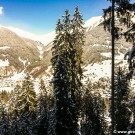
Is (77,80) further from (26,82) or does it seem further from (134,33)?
(134,33)

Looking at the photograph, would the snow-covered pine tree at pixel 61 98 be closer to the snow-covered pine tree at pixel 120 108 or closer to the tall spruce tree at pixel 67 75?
the tall spruce tree at pixel 67 75

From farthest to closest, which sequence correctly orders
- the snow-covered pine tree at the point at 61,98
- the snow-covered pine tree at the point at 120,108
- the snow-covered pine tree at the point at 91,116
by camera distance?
1. the snow-covered pine tree at the point at 91,116
2. the snow-covered pine tree at the point at 120,108
3. the snow-covered pine tree at the point at 61,98

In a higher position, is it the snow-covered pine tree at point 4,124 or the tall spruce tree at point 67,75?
the tall spruce tree at point 67,75

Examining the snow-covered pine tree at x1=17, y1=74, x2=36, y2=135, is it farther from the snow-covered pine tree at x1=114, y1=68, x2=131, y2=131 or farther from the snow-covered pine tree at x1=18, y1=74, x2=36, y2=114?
the snow-covered pine tree at x1=114, y1=68, x2=131, y2=131

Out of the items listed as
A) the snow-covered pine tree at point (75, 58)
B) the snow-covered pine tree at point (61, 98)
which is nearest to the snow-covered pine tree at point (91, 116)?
the snow-covered pine tree at point (75, 58)

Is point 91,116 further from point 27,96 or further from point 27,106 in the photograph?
point 27,96

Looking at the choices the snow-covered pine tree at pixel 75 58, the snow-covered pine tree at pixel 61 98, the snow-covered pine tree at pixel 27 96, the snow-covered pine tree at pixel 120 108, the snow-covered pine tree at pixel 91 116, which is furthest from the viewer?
the snow-covered pine tree at pixel 91 116

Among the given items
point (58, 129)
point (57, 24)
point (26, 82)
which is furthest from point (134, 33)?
point (26, 82)

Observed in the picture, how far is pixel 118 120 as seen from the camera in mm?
41281

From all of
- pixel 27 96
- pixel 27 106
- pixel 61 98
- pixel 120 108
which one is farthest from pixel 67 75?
pixel 27 106

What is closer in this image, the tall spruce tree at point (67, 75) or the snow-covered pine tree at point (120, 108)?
the tall spruce tree at point (67, 75)

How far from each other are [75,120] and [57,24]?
12600 millimetres

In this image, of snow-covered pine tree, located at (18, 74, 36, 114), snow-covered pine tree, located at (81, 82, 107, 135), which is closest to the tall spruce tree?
snow-covered pine tree, located at (18, 74, 36, 114)

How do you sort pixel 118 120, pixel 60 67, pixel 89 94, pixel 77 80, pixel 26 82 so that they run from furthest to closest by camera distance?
pixel 89 94 → pixel 26 82 → pixel 118 120 → pixel 77 80 → pixel 60 67
